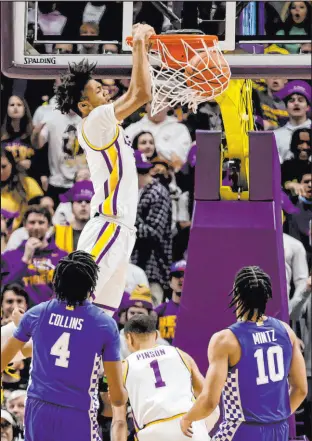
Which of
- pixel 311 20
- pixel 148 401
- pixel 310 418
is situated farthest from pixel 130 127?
pixel 148 401

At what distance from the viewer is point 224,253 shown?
5.71 m

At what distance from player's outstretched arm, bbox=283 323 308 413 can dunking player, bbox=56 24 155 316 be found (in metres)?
1.15

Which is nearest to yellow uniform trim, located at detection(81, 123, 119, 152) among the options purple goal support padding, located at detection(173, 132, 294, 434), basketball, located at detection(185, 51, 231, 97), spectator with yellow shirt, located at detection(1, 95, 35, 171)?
basketball, located at detection(185, 51, 231, 97)

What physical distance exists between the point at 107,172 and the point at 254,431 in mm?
1755

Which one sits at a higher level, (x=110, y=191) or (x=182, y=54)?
(x=182, y=54)

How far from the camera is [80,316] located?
13.4ft

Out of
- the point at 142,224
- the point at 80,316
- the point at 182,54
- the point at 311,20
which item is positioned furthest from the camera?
the point at 142,224

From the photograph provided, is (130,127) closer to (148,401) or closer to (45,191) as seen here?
(45,191)

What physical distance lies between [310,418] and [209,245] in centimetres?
327

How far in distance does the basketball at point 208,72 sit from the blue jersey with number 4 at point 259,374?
5.45ft

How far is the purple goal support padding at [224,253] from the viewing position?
5672 mm

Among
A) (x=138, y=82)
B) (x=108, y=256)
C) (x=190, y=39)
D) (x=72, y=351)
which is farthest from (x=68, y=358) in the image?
(x=190, y=39)

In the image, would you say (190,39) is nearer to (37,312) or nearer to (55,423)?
(37,312)

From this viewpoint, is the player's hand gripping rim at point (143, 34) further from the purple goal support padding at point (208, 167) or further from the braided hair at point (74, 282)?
the braided hair at point (74, 282)
